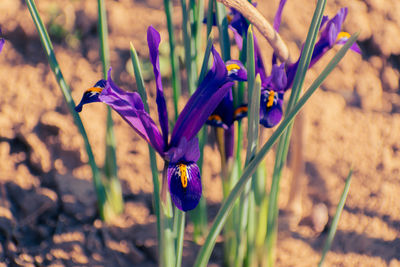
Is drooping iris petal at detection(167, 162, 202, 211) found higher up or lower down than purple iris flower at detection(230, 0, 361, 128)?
lower down

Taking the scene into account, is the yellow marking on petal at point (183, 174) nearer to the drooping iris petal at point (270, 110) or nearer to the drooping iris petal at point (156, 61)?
the drooping iris petal at point (156, 61)

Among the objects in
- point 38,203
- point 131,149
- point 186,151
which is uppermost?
→ point 186,151

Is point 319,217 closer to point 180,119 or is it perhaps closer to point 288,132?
point 288,132

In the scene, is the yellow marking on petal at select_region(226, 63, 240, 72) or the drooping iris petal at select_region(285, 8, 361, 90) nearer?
the yellow marking on petal at select_region(226, 63, 240, 72)

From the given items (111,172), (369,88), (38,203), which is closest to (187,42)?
(111,172)

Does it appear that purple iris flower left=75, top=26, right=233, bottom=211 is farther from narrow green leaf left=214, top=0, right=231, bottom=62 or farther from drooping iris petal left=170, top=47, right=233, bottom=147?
narrow green leaf left=214, top=0, right=231, bottom=62

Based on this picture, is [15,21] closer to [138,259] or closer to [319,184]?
[138,259]

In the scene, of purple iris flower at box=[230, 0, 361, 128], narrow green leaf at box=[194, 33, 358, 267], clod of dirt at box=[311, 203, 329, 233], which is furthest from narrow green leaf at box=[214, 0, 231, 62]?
clod of dirt at box=[311, 203, 329, 233]

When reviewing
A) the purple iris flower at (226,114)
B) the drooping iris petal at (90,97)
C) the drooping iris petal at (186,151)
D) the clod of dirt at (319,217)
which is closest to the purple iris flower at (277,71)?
the purple iris flower at (226,114)
